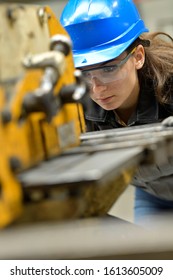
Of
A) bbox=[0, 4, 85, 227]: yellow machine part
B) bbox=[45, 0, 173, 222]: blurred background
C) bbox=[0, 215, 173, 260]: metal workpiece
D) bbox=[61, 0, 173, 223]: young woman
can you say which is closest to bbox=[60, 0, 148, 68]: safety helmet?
bbox=[61, 0, 173, 223]: young woman

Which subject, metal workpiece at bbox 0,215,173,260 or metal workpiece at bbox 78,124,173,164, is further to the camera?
metal workpiece at bbox 78,124,173,164

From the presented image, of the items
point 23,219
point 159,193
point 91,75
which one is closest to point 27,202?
point 23,219

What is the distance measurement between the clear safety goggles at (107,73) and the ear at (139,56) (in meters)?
0.06

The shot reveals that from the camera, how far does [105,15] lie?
1.45m

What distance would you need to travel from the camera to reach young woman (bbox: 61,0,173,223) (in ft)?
4.72

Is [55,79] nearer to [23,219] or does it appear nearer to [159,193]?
[23,219]

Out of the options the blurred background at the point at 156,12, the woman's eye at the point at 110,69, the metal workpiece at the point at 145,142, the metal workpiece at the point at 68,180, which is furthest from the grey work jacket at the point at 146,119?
the blurred background at the point at 156,12

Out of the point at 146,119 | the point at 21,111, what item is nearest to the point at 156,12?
the point at 146,119

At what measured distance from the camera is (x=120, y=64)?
4.78 feet

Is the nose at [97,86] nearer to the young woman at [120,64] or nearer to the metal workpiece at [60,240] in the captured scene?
the young woman at [120,64]

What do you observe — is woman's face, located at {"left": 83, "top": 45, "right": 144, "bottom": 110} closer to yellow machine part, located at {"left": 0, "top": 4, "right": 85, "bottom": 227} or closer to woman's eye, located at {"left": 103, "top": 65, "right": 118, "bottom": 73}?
woman's eye, located at {"left": 103, "top": 65, "right": 118, "bottom": 73}

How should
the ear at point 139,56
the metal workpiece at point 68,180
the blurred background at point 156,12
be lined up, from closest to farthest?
the metal workpiece at point 68,180, the ear at point 139,56, the blurred background at point 156,12

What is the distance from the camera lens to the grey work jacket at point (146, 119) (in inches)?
60.6

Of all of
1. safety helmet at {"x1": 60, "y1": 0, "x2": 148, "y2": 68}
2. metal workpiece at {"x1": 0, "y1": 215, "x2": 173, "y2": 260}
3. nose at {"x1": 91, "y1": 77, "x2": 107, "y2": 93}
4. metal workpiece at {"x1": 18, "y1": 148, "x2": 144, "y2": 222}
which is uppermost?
safety helmet at {"x1": 60, "y1": 0, "x2": 148, "y2": 68}
